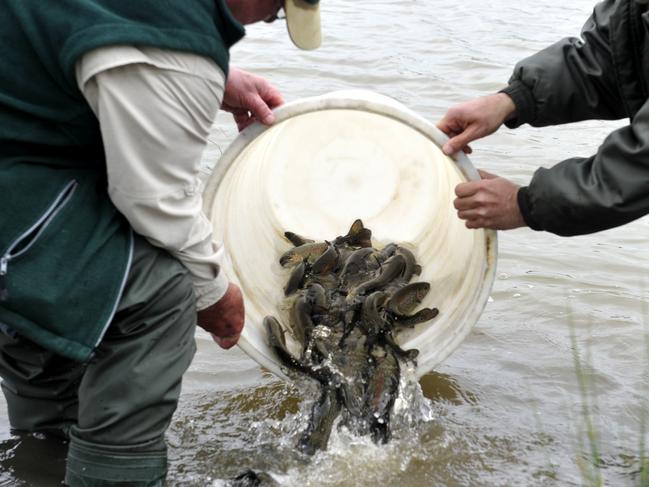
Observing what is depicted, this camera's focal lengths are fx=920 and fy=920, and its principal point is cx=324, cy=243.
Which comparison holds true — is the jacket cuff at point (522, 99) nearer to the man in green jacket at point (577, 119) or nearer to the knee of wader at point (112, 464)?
the man in green jacket at point (577, 119)

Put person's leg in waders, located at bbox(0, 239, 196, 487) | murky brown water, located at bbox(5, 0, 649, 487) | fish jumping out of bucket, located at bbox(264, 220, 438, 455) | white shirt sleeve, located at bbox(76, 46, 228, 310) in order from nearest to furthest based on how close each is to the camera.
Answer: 1. white shirt sleeve, located at bbox(76, 46, 228, 310)
2. person's leg in waders, located at bbox(0, 239, 196, 487)
3. murky brown water, located at bbox(5, 0, 649, 487)
4. fish jumping out of bucket, located at bbox(264, 220, 438, 455)

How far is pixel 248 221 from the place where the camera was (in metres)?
4.35

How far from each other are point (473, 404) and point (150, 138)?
2246 millimetres

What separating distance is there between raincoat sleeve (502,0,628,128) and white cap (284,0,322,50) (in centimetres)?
146

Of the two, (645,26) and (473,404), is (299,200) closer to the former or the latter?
(473,404)

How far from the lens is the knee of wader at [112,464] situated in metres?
2.62

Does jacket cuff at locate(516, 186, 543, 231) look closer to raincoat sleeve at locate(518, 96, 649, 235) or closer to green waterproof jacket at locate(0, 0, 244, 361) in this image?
raincoat sleeve at locate(518, 96, 649, 235)

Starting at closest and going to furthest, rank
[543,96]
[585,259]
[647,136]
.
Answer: [647,136] → [543,96] → [585,259]

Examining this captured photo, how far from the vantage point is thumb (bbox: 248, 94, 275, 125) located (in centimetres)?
348

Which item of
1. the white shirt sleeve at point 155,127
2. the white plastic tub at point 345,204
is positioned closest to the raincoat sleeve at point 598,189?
the white plastic tub at point 345,204

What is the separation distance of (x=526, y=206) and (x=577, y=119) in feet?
2.61

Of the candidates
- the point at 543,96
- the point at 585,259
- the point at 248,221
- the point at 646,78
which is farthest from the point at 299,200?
the point at 585,259

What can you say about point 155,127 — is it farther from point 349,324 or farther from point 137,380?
point 349,324

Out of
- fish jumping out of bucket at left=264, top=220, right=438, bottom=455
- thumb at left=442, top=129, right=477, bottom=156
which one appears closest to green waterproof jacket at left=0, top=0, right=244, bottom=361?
thumb at left=442, top=129, right=477, bottom=156
